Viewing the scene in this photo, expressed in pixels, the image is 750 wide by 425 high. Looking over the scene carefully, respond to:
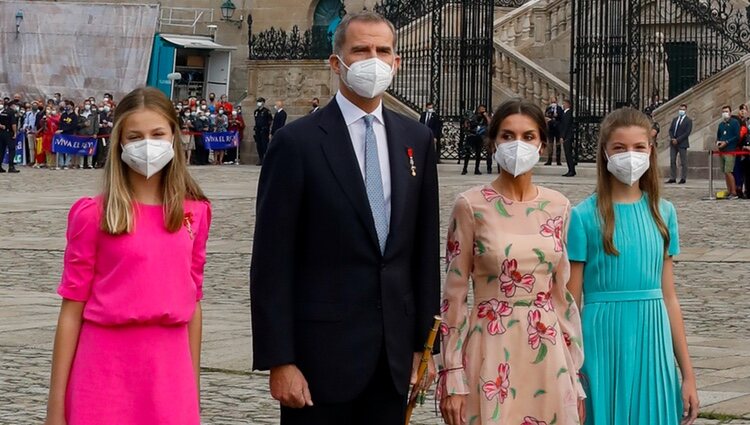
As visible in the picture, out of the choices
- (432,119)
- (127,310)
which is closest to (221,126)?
(432,119)

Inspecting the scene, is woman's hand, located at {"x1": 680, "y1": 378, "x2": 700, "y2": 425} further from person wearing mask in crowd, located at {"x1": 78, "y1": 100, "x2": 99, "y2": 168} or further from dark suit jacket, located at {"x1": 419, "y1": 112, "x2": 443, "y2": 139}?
person wearing mask in crowd, located at {"x1": 78, "y1": 100, "x2": 99, "y2": 168}

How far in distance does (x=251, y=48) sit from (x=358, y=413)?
117ft

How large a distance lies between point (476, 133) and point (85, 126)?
10.5 meters

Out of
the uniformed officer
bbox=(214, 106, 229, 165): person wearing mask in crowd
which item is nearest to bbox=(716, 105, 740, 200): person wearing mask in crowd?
the uniformed officer

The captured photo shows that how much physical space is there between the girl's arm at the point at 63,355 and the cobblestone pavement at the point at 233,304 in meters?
0.47

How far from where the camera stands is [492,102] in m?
37.1

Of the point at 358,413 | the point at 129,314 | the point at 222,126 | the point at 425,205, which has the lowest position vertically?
the point at 358,413

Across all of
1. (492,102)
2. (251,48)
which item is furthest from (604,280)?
(251,48)

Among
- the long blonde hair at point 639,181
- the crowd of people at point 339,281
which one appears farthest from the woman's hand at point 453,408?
the long blonde hair at point 639,181

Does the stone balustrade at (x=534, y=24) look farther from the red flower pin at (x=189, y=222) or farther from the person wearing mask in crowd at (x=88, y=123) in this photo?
the red flower pin at (x=189, y=222)

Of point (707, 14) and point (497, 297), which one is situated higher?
point (707, 14)

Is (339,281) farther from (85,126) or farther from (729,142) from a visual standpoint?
(85,126)

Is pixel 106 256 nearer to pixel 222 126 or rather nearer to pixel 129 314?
pixel 129 314

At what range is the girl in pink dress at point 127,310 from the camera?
4613mm
